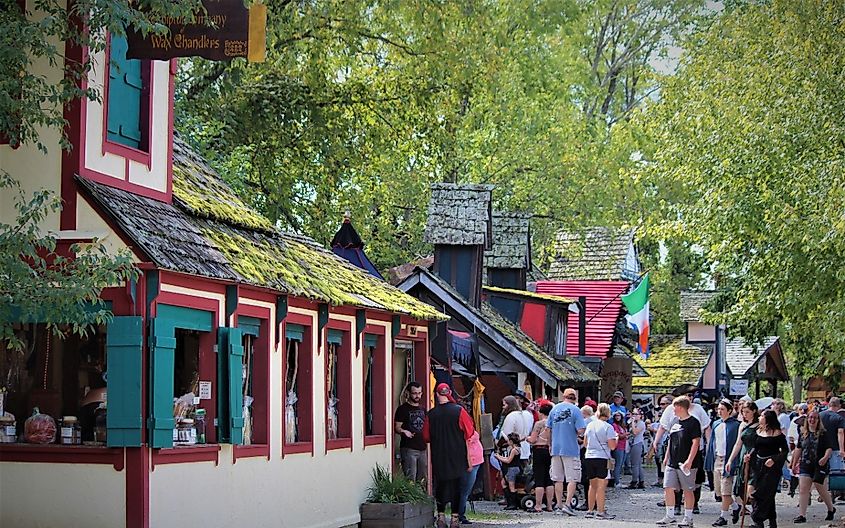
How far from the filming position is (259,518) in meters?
16.1

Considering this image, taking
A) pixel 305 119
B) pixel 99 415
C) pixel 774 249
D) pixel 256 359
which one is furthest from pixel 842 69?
pixel 99 415

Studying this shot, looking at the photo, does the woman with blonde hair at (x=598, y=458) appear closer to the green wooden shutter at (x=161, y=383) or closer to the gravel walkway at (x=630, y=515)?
the gravel walkway at (x=630, y=515)

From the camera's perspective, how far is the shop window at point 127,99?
14.7m

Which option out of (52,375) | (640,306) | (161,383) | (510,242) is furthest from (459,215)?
(161,383)

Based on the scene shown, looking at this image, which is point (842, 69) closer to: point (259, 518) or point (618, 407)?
point (618, 407)

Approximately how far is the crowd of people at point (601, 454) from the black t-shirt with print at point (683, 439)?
1 centimetres

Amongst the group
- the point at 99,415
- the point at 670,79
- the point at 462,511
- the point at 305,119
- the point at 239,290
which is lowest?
the point at 462,511

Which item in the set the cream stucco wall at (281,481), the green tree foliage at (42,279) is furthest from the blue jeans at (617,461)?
the green tree foliage at (42,279)

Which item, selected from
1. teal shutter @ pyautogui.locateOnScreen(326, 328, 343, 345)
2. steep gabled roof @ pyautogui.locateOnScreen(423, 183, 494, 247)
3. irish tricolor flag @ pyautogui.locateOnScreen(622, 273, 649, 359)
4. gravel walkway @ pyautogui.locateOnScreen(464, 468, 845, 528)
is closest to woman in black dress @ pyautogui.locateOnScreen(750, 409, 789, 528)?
gravel walkway @ pyautogui.locateOnScreen(464, 468, 845, 528)

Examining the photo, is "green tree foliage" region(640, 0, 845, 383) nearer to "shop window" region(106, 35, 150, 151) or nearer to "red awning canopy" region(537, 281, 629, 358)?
"red awning canopy" region(537, 281, 629, 358)

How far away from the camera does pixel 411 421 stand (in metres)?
21.4

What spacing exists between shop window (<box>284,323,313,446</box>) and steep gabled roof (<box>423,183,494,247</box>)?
14721 mm

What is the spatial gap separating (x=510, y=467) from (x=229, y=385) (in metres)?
9.98

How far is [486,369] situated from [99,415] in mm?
17835
